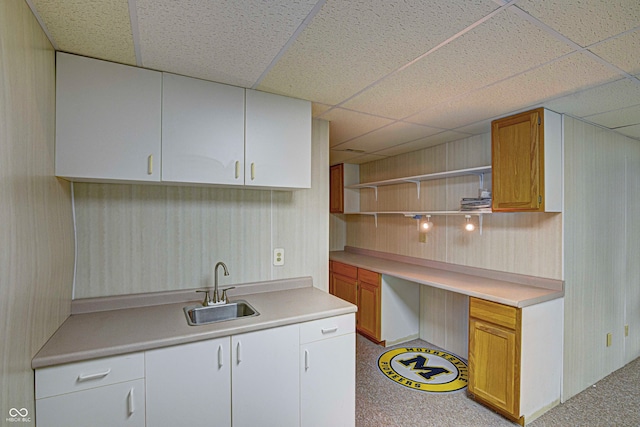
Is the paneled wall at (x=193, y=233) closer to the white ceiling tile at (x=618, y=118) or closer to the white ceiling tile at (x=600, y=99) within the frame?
the white ceiling tile at (x=600, y=99)

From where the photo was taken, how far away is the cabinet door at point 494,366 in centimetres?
213

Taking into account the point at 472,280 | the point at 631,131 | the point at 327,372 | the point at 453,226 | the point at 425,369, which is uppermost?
the point at 631,131

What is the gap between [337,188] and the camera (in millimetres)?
4734

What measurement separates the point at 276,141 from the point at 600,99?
7.31ft

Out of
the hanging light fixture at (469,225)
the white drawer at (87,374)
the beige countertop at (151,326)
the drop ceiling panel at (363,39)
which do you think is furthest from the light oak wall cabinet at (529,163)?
the white drawer at (87,374)

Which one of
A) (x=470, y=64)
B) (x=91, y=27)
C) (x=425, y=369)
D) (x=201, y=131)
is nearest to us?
(x=91, y=27)

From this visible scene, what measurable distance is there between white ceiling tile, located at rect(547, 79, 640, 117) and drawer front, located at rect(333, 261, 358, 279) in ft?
8.19

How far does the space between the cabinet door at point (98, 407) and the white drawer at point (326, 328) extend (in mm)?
869

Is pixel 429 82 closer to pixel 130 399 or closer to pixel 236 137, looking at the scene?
pixel 236 137

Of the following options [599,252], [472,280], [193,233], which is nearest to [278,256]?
[193,233]

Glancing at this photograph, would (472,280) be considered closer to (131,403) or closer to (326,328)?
(326,328)

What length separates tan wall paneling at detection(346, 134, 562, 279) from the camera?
2516mm

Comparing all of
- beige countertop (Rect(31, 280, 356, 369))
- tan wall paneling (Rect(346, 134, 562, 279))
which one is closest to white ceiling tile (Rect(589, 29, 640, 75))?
tan wall paneling (Rect(346, 134, 562, 279))

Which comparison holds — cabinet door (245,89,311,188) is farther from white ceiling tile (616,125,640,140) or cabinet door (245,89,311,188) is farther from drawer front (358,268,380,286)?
white ceiling tile (616,125,640,140)
